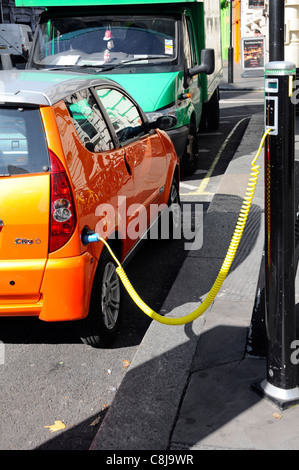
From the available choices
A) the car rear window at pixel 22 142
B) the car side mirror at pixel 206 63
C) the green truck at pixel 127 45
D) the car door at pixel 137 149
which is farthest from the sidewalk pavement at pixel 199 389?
the car side mirror at pixel 206 63

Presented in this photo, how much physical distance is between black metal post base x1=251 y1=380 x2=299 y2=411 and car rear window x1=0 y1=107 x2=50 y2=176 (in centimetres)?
183

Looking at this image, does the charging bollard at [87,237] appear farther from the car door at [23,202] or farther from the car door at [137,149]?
the car door at [137,149]

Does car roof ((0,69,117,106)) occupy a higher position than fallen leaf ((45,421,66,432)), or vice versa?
car roof ((0,69,117,106))

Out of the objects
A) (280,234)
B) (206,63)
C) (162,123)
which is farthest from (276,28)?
(206,63)

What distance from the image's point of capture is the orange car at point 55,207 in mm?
4023

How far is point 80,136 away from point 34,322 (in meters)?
1.60

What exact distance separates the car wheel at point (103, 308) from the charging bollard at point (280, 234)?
3.97ft

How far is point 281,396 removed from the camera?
11.8ft

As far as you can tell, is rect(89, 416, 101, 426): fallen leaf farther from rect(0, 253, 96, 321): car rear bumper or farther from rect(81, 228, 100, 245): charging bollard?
rect(81, 228, 100, 245): charging bollard

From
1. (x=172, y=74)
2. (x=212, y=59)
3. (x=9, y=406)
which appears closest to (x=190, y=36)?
(x=212, y=59)

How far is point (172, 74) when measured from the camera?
9031mm

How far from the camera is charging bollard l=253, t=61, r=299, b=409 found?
10.6 ft

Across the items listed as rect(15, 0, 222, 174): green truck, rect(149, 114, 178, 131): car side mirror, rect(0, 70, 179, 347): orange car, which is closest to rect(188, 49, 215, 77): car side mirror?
rect(15, 0, 222, 174): green truck
